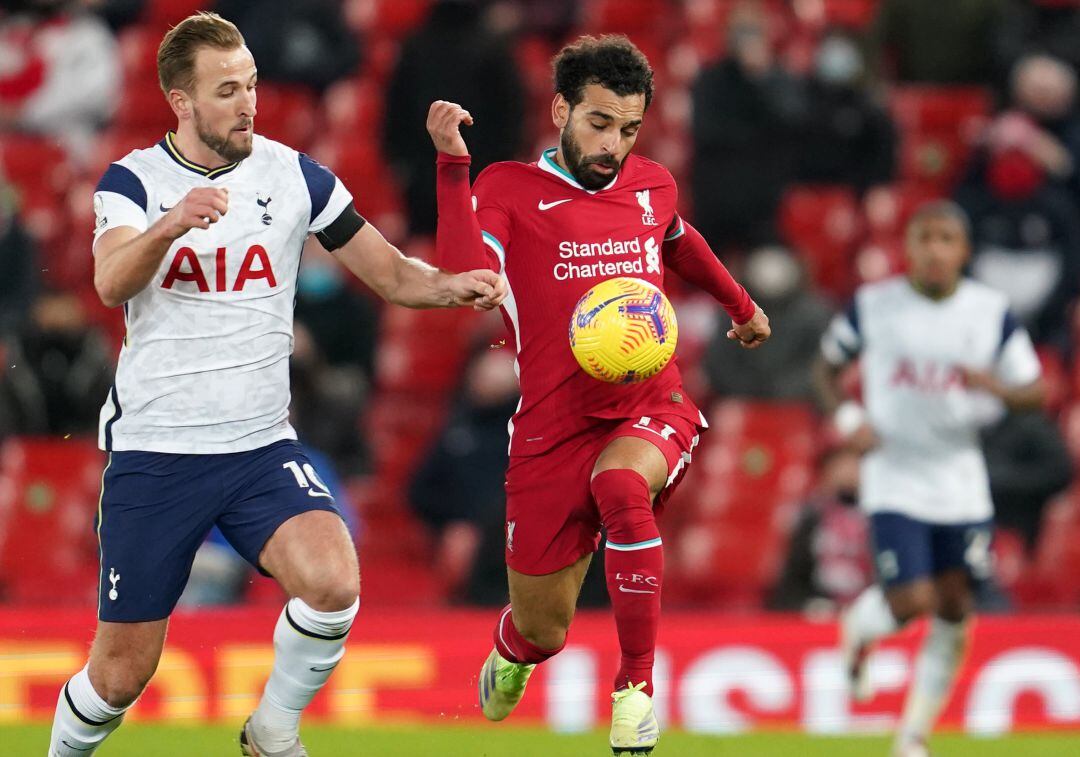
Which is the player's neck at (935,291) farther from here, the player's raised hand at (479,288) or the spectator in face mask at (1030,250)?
the player's raised hand at (479,288)

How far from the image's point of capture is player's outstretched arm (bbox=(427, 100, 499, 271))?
22.5 ft

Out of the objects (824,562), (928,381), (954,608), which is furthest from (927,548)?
(824,562)

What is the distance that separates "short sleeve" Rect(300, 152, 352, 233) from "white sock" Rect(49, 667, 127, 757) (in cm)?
184

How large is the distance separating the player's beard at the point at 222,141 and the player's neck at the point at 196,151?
0.10 ft

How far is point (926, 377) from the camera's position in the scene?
1055 centimetres

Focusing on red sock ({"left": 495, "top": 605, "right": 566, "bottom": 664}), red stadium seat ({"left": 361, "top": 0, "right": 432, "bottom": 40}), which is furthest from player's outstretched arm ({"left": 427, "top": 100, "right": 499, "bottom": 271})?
red stadium seat ({"left": 361, "top": 0, "right": 432, "bottom": 40})

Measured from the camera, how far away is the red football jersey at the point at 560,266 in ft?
24.5

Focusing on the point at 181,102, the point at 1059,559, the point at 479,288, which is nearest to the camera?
the point at 479,288

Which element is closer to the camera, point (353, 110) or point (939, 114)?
point (353, 110)

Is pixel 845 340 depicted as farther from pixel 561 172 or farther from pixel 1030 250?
pixel 1030 250

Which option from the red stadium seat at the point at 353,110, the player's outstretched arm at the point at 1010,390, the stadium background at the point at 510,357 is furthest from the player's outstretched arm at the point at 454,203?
the red stadium seat at the point at 353,110

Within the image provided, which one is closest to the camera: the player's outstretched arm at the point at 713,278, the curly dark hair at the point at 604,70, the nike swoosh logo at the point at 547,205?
the curly dark hair at the point at 604,70

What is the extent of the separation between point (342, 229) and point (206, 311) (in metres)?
0.62

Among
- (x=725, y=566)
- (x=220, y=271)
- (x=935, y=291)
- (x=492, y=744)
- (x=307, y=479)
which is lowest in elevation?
(x=492, y=744)
